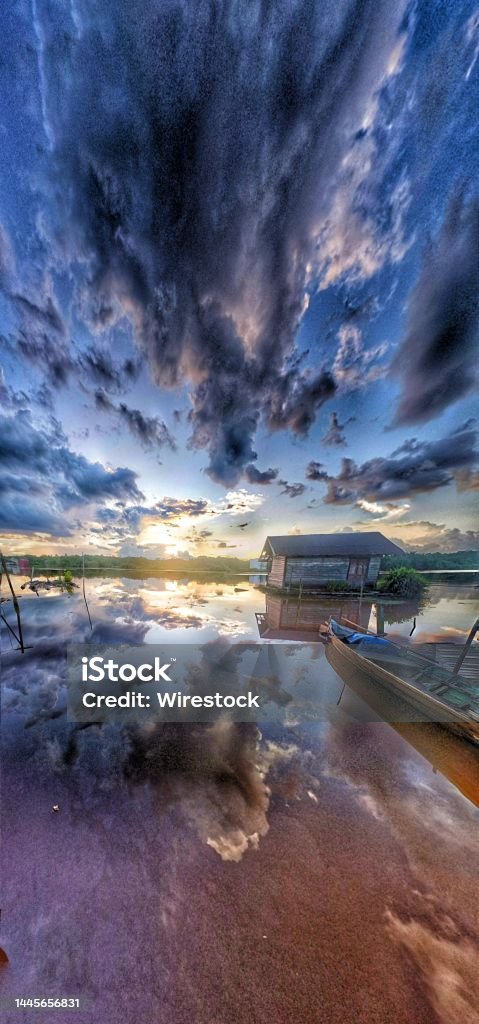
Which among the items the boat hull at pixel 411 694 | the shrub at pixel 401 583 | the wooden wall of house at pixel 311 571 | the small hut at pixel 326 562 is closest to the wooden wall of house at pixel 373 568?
the small hut at pixel 326 562

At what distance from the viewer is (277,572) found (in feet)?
90.5

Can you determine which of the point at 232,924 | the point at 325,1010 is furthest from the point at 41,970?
the point at 325,1010

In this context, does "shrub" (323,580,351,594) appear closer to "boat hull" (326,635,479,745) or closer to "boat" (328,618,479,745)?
"boat" (328,618,479,745)

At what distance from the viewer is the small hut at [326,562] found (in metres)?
25.8

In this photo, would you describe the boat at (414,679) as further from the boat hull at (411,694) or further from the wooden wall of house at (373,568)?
the wooden wall of house at (373,568)

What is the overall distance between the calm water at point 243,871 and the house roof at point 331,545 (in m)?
19.5

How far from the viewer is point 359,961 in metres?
2.83

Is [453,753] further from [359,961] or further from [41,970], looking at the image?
[41,970]

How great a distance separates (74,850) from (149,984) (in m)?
1.97

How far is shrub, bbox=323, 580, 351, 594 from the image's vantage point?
2585cm

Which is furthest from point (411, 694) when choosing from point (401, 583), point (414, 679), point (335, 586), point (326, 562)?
point (401, 583)

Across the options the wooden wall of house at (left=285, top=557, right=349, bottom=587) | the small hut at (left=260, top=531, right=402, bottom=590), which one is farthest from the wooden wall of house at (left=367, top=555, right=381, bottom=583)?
the wooden wall of house at (left=285, top=557, right=349, bottom=587)

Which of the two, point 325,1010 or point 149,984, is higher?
point 325,1010

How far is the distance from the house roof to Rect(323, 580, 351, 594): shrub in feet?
9.31
